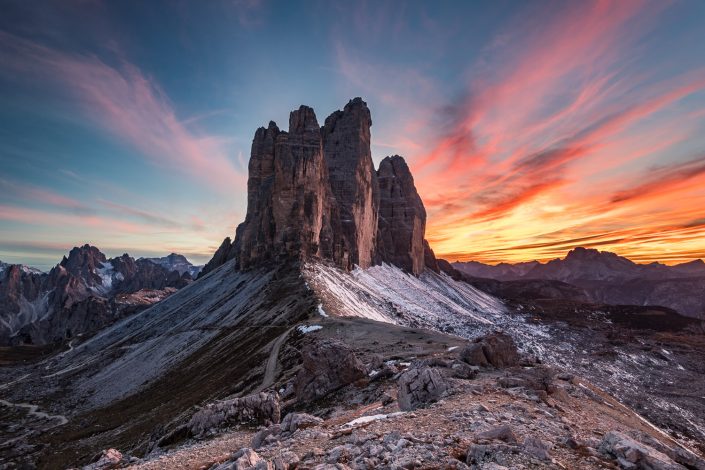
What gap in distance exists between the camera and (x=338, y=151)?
166125mm

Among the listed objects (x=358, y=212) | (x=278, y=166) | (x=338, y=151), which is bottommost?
(x=358, y=212)

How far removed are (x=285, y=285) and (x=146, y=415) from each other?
160ft

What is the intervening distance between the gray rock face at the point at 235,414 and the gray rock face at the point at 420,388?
9.85 metres

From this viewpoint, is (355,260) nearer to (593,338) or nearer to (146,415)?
(593,338)

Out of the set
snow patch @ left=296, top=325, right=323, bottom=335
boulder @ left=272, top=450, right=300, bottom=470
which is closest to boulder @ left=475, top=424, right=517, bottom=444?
boulder @ left=272, top=450, right=300, bottom=470

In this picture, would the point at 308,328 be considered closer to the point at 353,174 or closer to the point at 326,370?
the point at 326,370

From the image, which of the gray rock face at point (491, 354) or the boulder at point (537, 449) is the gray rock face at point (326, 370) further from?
the boulder at point (537, 449)

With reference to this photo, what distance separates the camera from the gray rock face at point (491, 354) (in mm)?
24766

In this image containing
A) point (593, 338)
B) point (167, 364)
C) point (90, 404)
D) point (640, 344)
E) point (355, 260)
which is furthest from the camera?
point (355, 260)

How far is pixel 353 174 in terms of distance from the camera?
529 feet

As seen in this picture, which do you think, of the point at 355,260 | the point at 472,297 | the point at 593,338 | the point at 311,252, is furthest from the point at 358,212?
the point at 593,338

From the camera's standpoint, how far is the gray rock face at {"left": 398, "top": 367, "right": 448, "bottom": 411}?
712 inches

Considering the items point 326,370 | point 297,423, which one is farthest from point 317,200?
point 297,423

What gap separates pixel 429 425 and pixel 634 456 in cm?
617
